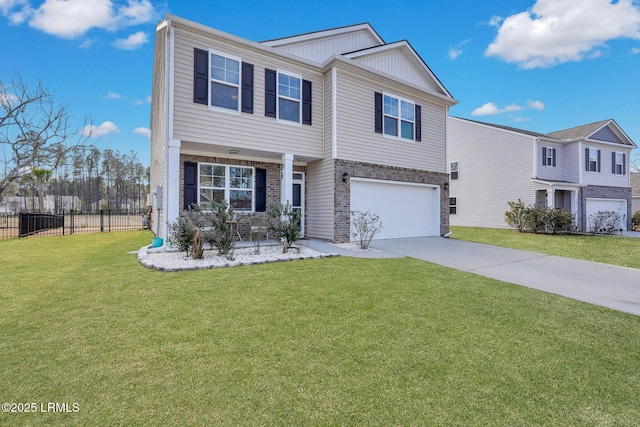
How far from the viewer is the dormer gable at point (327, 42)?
10.4m

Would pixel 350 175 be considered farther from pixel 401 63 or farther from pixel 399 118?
pixel 401 63

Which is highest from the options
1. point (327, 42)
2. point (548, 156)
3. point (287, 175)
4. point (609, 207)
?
point (327, 42)

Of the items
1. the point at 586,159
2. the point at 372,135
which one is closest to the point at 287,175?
the point at 372,135

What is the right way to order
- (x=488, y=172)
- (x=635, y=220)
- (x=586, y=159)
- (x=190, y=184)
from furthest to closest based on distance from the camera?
(x=635, y=220) → (x=488, y=172) → (x=586, y=159) → (x=190, y=184)

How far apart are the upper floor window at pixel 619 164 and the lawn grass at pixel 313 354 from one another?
23096 millimetres

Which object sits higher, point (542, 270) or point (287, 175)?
point (287, 175)

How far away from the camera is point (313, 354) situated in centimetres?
296

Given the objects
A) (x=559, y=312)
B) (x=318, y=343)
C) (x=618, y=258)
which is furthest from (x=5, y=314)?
(x=618, y=258)

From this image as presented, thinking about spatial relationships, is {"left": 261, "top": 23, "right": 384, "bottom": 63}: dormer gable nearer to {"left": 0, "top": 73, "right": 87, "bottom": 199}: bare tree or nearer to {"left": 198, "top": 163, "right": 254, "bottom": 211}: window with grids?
{"left": 198, "top": 163, "right": 254, "bottom": 211}: window with grids

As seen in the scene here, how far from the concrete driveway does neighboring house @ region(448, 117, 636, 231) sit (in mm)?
10461

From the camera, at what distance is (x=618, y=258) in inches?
348

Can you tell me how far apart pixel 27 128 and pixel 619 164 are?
111 ft

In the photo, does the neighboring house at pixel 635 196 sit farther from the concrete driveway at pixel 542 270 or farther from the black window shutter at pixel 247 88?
the black window shutter at pixel 247 88

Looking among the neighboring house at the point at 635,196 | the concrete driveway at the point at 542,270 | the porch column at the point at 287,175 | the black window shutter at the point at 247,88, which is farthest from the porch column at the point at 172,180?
the neighboring house at the point at 635,196
